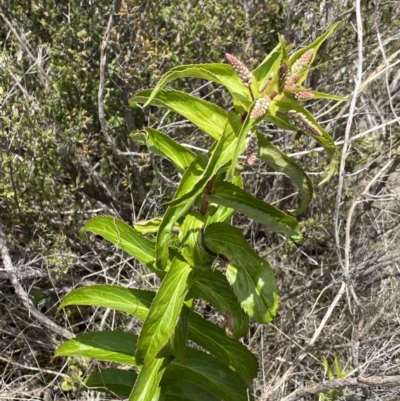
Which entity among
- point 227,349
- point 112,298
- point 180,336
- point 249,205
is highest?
point 249,205

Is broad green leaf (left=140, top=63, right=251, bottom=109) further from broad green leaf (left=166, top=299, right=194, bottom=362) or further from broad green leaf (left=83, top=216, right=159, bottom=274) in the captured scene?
broad green leaf (left=166, top=299, right=194, bottom=362)

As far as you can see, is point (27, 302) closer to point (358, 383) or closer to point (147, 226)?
point (147, 226)

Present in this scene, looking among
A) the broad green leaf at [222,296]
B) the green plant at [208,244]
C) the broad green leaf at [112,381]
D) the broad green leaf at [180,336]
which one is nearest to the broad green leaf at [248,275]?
the green plant at [208,244]

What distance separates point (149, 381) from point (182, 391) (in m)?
0.25

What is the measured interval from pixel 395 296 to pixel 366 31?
160 cm

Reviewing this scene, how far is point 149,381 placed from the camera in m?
2.10

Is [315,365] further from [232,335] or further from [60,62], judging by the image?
[60,62]

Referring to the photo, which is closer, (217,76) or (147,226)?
(217,76)

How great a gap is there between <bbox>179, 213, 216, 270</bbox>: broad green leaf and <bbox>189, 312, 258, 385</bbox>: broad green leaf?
32 centimetres

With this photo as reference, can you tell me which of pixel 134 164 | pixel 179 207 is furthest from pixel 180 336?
pixel 134 164

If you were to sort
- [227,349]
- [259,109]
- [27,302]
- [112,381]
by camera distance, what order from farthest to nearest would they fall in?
[27,302] → [112,381] → [227,349] → [259,109]

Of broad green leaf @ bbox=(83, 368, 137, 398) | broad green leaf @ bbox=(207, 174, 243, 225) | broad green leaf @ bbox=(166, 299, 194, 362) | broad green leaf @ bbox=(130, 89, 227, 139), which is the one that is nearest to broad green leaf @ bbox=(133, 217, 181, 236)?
broad green leaf @ bbox=(207, 174, 243, 225)

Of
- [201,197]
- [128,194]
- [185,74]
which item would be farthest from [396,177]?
[185,74]

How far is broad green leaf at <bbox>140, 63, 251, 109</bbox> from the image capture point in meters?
1.64
